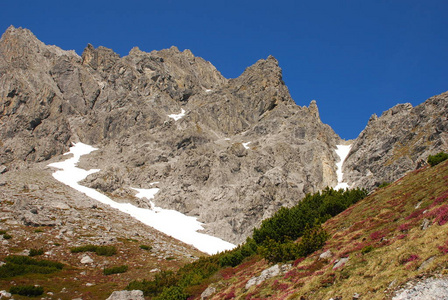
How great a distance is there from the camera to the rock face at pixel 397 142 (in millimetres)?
90375

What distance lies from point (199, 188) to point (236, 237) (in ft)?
90.7

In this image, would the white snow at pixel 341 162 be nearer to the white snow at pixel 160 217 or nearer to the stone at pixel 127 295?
the white snow at pixel 160 217

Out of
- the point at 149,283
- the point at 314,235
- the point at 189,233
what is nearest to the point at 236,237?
the point at 189,233

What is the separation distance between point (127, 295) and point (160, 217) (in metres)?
57.0

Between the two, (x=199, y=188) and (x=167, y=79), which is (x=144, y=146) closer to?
(x=199, y=188)

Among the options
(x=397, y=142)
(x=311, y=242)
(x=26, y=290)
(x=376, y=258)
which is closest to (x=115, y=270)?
(x=26, y=290)

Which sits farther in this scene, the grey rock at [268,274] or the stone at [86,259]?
the stone at [86,259]

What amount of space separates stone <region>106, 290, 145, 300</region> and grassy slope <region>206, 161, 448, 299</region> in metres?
6.65

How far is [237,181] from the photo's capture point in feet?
327

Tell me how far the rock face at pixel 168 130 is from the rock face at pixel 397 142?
1273 centimetres

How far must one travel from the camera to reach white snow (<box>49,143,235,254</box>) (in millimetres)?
66875

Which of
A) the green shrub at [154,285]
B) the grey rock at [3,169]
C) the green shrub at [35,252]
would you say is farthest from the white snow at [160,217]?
the green shrub at [154,285]

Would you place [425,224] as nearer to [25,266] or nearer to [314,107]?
[25,266]

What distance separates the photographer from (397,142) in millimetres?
105750
